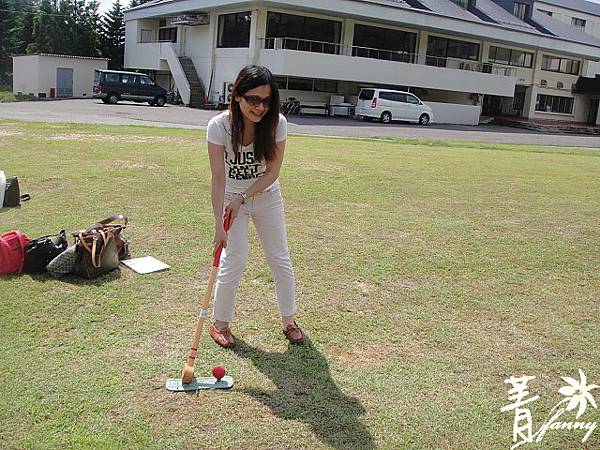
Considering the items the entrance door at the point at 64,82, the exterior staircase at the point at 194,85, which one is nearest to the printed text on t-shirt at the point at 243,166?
the exterior staircase at the point at 194,85

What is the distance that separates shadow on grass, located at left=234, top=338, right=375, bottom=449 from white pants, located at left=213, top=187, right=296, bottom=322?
30 cm

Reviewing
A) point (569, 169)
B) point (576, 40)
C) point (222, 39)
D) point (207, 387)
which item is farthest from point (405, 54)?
point (207, 387)

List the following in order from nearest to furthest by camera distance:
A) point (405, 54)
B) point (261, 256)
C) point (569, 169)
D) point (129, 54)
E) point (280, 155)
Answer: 1. point (280, 155)
2. point (261, 256)
3. point (569, 169)
4. point (405, 54)
5. point (129, 54)

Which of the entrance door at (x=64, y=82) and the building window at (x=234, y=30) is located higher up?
the building window at (x=234, y=30)

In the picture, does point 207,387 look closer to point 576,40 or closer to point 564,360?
point 564,360

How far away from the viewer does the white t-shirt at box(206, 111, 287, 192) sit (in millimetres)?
3623

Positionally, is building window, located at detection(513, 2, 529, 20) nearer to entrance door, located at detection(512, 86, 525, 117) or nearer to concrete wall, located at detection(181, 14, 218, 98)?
entrance door, located at detection(512, 86, 525, 117)

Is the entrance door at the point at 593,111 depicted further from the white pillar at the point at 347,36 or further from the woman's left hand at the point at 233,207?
the woman's left hand at the point at 233,207

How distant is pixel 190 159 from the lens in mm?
11359

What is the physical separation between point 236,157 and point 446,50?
3900 centimetres

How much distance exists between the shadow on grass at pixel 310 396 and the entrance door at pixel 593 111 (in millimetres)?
50002

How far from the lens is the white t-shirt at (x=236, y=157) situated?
3623 mm

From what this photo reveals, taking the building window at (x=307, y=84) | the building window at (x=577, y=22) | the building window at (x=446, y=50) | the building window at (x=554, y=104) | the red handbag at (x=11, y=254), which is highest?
the building window at (x=577, y=22)

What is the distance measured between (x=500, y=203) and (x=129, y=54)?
39480mm
